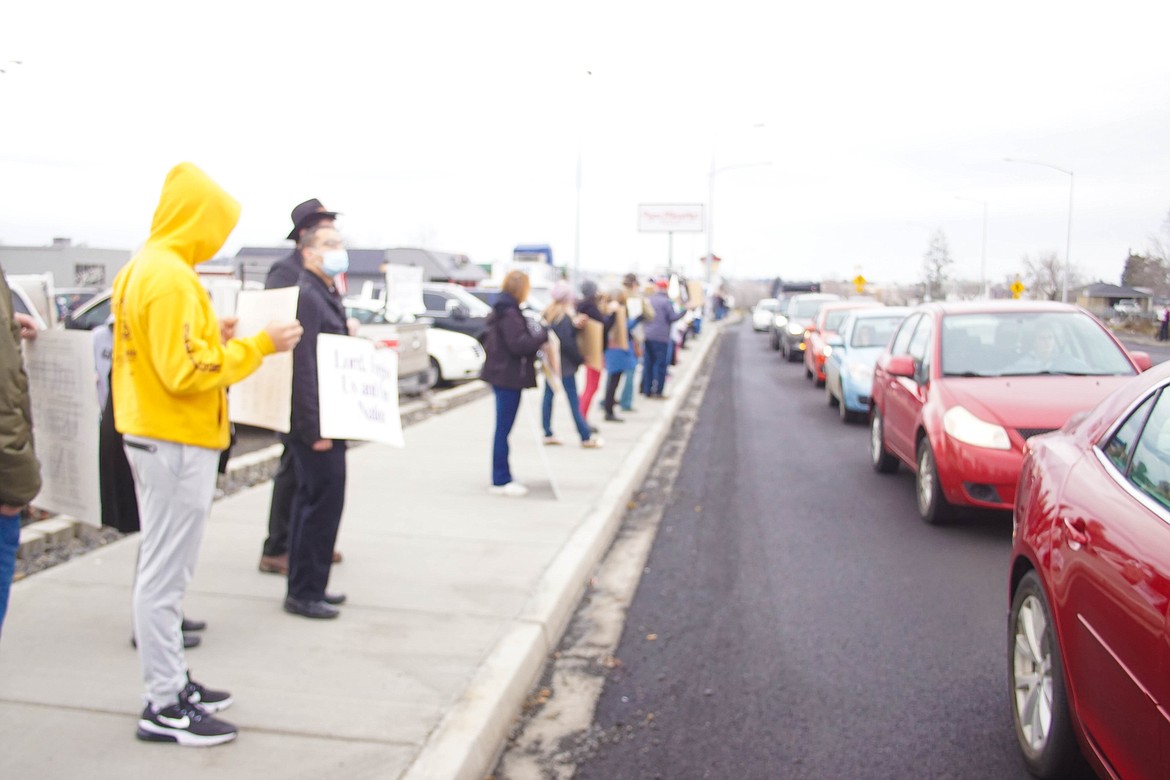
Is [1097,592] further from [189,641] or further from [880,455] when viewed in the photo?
[880,455]

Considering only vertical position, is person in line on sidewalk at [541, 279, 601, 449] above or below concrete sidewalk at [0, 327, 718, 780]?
above

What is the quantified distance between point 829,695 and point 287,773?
2.36 meters

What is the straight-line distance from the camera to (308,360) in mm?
5309

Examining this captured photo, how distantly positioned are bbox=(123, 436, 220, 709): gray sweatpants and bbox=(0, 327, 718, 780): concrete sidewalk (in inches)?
12.0

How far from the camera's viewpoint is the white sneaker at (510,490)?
9008mm

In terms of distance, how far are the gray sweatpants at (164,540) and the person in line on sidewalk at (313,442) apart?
4.16 feet

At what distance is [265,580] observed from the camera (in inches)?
244

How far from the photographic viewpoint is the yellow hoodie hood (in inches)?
154

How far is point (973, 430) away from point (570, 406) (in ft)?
15.5

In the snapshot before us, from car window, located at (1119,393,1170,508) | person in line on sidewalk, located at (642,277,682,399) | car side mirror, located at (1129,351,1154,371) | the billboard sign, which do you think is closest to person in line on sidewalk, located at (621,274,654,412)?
person in line on sidewalk, located at (642,277,682,399)

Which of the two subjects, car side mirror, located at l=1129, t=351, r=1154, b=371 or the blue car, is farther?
the blue car

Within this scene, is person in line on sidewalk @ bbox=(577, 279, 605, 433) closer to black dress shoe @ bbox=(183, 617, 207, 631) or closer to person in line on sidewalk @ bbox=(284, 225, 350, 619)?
person in line on sidewalk @ bbox=(284, 225, 350, 619)

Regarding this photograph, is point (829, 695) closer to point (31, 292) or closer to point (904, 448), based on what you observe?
point (904, 448)

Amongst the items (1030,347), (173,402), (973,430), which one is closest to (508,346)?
(973,430)
